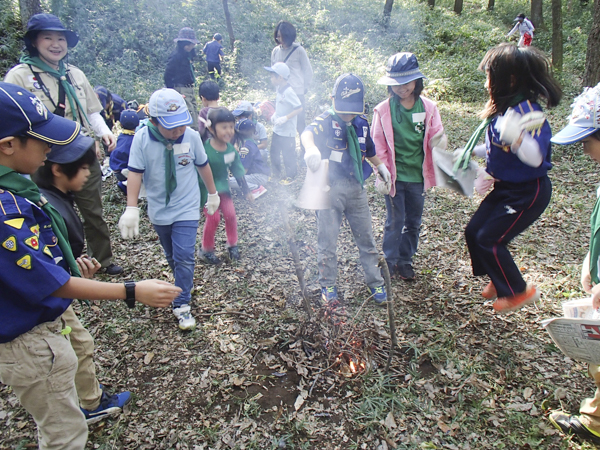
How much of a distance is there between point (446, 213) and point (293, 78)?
344 centimetres

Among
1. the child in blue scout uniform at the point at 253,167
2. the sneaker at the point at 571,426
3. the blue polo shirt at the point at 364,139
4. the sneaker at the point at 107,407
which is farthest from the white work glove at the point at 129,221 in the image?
the sneaker at the point at 571,426

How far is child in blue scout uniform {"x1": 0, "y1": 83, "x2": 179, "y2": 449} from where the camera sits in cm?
166

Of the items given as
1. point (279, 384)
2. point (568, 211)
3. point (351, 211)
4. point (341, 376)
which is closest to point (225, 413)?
point (279, 384)

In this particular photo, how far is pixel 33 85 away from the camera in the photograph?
140 inches

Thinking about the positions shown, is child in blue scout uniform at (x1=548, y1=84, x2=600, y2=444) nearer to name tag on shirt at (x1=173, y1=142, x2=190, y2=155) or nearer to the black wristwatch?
the black wristwatch

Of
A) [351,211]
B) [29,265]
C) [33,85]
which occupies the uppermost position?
[33,85]

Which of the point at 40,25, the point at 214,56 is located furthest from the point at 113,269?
the point at 214,56

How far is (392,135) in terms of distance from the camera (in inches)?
144

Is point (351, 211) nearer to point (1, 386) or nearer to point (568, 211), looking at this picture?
point (1, 386)

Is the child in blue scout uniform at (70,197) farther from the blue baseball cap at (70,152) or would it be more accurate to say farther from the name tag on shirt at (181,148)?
the name tag on shirt at (181,148)

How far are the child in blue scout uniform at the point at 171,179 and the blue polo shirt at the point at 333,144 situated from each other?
43.8 inches

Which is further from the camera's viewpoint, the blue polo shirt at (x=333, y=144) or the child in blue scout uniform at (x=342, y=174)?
the blue polo shirt at (x=333, y=144)

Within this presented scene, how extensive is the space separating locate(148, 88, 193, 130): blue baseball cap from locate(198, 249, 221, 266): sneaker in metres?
1.94

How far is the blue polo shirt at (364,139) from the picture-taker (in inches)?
136
